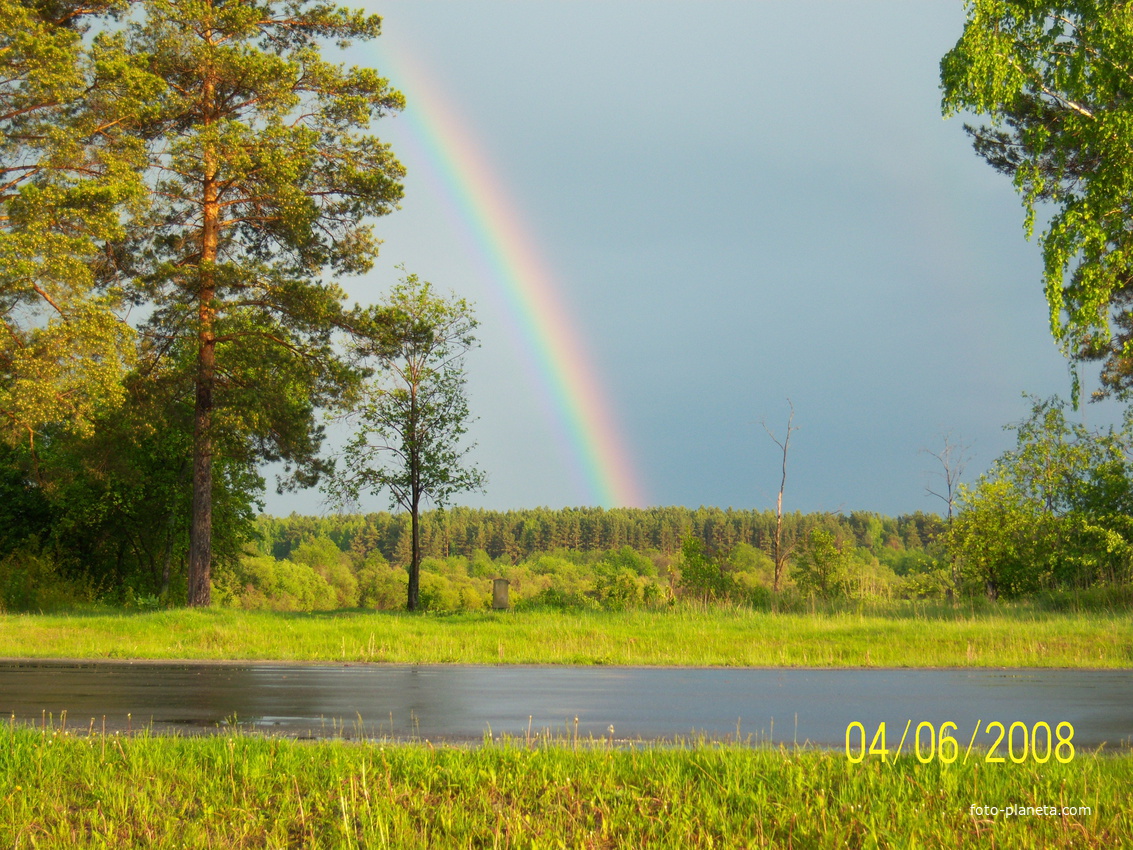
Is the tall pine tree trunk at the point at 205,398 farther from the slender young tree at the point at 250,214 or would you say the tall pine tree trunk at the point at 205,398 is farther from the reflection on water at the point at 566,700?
the reflection on water at the point at 566,700

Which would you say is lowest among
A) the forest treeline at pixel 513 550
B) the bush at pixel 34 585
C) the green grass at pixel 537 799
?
the forest treeline at pixel 513 550

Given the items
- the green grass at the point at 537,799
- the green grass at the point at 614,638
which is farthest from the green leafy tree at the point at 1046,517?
the green grass at the point at 537,799

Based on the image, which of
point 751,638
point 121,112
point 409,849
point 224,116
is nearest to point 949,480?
point 751,638

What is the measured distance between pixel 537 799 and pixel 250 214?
87.1 ft

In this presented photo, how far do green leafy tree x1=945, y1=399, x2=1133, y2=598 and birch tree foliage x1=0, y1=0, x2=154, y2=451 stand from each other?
94.0ft

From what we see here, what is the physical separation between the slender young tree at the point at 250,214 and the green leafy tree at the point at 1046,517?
→ 75.2 feet

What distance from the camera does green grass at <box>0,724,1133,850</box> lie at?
5.61m

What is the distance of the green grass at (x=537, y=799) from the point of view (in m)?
5.61

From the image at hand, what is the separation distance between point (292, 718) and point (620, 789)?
5.00 meters

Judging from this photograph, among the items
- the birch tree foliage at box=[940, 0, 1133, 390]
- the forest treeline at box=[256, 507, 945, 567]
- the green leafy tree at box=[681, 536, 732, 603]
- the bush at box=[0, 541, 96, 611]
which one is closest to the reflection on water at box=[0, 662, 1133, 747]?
the birch tree foliage at box=[940, 0, 1133, 390]

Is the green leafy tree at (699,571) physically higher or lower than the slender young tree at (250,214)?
lower

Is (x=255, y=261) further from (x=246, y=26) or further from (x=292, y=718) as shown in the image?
(x=292, y=718)

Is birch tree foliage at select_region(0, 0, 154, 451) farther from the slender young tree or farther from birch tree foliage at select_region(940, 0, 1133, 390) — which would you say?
birch tree foliage at select_region(940, 0, 1133, 390)

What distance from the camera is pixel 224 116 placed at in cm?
2712
